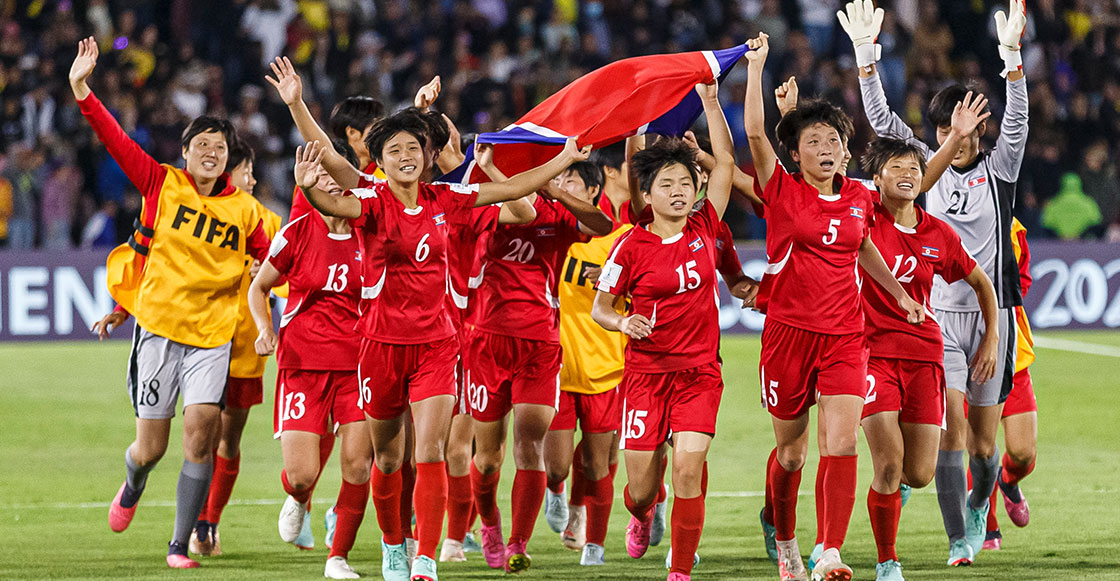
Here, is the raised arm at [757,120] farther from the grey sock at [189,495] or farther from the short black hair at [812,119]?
the grey sock at [189,495]

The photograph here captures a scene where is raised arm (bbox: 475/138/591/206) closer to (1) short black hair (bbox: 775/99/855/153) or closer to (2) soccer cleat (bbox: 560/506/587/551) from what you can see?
(1) short black hair (bbox: 775/99/855/153)

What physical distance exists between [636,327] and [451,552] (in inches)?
76.8

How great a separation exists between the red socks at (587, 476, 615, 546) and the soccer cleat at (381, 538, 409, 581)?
1225 millimetres

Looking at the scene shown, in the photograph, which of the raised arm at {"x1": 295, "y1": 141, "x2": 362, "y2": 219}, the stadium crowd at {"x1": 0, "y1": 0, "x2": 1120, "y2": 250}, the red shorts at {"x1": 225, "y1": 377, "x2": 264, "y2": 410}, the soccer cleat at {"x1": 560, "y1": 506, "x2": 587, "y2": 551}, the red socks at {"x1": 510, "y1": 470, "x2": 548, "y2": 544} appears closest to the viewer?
the raised arm at {"x1": 295, "y1": 141, "x2": 362, "y2": 219}

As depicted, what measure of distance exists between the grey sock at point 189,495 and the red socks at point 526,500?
1583 millimetres

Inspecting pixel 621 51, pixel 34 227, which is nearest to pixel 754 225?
pixel 621 51

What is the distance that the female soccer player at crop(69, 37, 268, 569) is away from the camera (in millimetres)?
7742

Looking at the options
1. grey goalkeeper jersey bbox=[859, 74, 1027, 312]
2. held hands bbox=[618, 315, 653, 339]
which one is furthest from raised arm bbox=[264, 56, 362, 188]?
grey goalkeeper jersey bbox=[859, 74, 1027, 312]

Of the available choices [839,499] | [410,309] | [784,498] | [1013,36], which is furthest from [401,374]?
[1013,36]

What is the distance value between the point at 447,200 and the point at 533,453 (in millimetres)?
1478

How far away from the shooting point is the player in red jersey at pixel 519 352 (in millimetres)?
7672

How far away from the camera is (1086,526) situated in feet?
28.0

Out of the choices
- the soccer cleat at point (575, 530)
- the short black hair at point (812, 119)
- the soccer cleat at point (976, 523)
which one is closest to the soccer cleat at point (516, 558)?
the soccer cleat at point (575, 530)

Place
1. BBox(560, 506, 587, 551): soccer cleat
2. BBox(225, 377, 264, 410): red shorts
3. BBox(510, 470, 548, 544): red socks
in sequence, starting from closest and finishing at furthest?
BBox(510, 470, 548, 544): red socks, BBox(225, 377, 264, 410): red shorts, BBox(560, 506, 587, 551): soccer cleat
